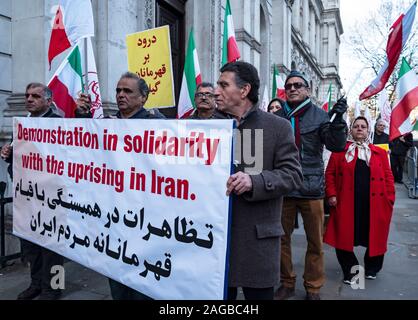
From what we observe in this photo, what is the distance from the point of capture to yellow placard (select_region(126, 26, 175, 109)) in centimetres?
475

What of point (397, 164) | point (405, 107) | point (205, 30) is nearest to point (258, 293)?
point (405, 107)

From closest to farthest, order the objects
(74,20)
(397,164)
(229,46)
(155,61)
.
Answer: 1. (74,20)
2. (155,61)
3. (229,46)
4. (397,164)

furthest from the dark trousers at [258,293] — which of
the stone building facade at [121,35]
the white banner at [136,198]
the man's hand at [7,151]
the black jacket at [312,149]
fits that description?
the stone building facade at [121,35]

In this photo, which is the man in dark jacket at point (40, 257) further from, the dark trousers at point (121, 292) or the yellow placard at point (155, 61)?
the yellow placard at point (155, 61)

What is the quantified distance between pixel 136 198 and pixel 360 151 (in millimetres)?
2850

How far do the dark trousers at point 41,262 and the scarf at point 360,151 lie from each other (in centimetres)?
316

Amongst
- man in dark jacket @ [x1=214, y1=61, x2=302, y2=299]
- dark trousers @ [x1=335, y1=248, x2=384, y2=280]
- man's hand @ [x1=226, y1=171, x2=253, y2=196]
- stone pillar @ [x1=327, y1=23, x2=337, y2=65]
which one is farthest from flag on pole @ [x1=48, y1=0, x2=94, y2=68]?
stone pillar @ [x1=327, y1=23, x2=337, y2=65]

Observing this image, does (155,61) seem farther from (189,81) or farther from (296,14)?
(296,14)

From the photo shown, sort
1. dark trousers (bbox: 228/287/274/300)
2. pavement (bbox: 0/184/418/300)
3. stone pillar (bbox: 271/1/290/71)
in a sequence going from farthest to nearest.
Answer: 1. stone pillar (bbox: 271/1/290/71)
2. pavement (bbox: 0/184/418/300)
3. dark trousers (bbox: 228/287/274/300)

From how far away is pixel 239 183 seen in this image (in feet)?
6.91

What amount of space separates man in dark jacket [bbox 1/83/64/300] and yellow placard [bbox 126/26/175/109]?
1467 millimetres

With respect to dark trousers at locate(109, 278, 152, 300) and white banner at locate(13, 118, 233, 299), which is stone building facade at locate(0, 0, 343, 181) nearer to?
white banner at locate(13, 118, 233, 299)
